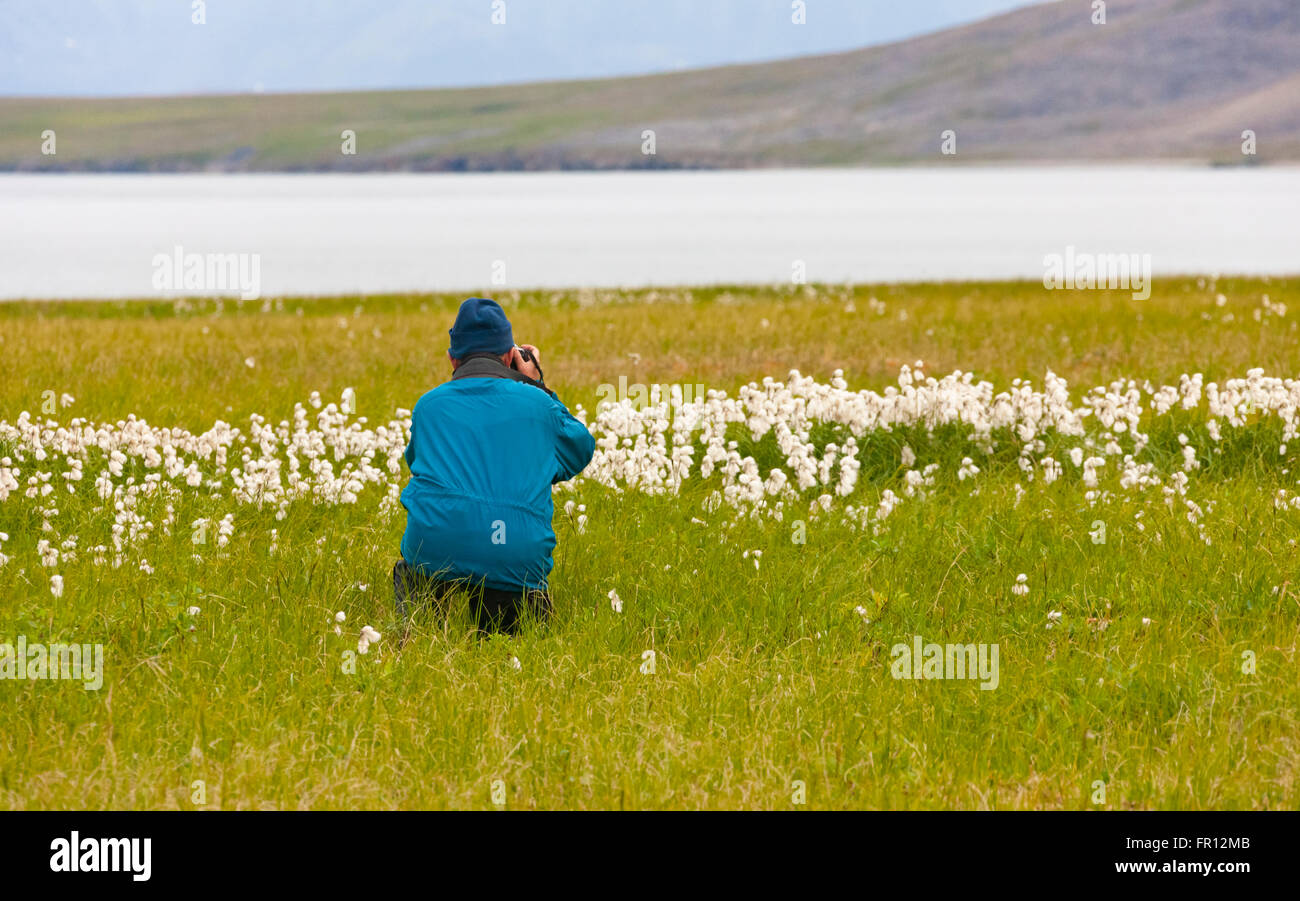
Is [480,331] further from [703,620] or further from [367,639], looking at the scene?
[703,620]

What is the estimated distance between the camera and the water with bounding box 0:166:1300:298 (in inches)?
Answer: 1778

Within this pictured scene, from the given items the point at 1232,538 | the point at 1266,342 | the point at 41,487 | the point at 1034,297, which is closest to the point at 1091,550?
the point at 1232,538

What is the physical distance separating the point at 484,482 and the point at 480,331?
81cm

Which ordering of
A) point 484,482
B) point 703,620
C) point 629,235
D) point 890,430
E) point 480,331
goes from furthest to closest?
point 629,235 < point 890,430 < point 703,620 < point 480,331 < point 484,482

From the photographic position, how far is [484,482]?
6977 millimetres

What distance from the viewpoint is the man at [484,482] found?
275 inches

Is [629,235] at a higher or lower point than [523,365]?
higher

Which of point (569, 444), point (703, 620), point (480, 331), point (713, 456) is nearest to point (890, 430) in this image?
point (713, 456)

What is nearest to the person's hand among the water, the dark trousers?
the dark trousers

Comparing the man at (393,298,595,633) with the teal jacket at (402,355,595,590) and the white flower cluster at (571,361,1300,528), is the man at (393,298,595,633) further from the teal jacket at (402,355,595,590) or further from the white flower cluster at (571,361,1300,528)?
the white flower cluster at (571,361,1300,528)

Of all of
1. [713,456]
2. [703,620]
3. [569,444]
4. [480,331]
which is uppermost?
[480,331]

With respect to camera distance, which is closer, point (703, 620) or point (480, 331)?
point (480, 331)

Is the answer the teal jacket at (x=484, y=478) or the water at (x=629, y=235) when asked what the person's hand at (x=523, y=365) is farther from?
the water at (x=629, y=235)

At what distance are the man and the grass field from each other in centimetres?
23
